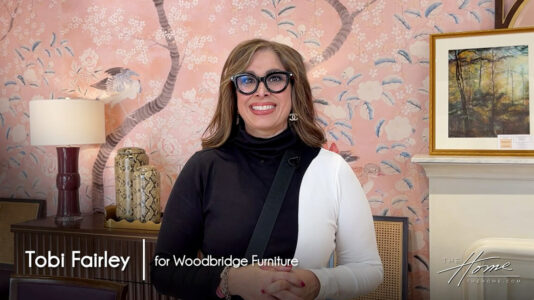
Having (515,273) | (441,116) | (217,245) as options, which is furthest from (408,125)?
(217,245)

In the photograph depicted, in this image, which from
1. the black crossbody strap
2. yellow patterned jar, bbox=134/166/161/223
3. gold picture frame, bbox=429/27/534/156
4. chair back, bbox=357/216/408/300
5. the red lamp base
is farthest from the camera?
the red lamp base

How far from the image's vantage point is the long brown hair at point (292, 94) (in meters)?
1.30

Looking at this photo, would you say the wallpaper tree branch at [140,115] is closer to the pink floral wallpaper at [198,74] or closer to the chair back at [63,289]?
the pink floral wallpaper at [198,74]

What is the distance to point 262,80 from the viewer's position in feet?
4.15

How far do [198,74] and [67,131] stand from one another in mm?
794

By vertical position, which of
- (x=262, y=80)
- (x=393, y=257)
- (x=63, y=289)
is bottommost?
(x=393, y=257)

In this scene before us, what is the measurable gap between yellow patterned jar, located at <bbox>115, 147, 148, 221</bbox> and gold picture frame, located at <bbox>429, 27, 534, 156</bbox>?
1558mm

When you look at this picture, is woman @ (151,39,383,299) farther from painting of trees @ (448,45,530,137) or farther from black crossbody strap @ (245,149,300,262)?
painting of trees @ (448,45,530,137)

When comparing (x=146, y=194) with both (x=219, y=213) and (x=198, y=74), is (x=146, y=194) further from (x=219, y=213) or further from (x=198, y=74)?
(x=219, y=213)

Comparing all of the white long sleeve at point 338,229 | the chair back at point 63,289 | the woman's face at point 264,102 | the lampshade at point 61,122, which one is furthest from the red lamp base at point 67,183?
the white long sleeve at point 338,229

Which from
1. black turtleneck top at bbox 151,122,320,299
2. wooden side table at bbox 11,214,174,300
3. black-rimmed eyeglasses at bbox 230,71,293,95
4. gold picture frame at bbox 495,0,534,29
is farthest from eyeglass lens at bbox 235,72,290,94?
gold picture frame at bbox 495,0,534,29

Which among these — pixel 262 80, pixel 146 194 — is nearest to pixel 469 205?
pixel 262 80

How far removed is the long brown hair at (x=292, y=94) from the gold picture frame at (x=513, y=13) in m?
1.29

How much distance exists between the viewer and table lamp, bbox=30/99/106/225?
249 centimetres
